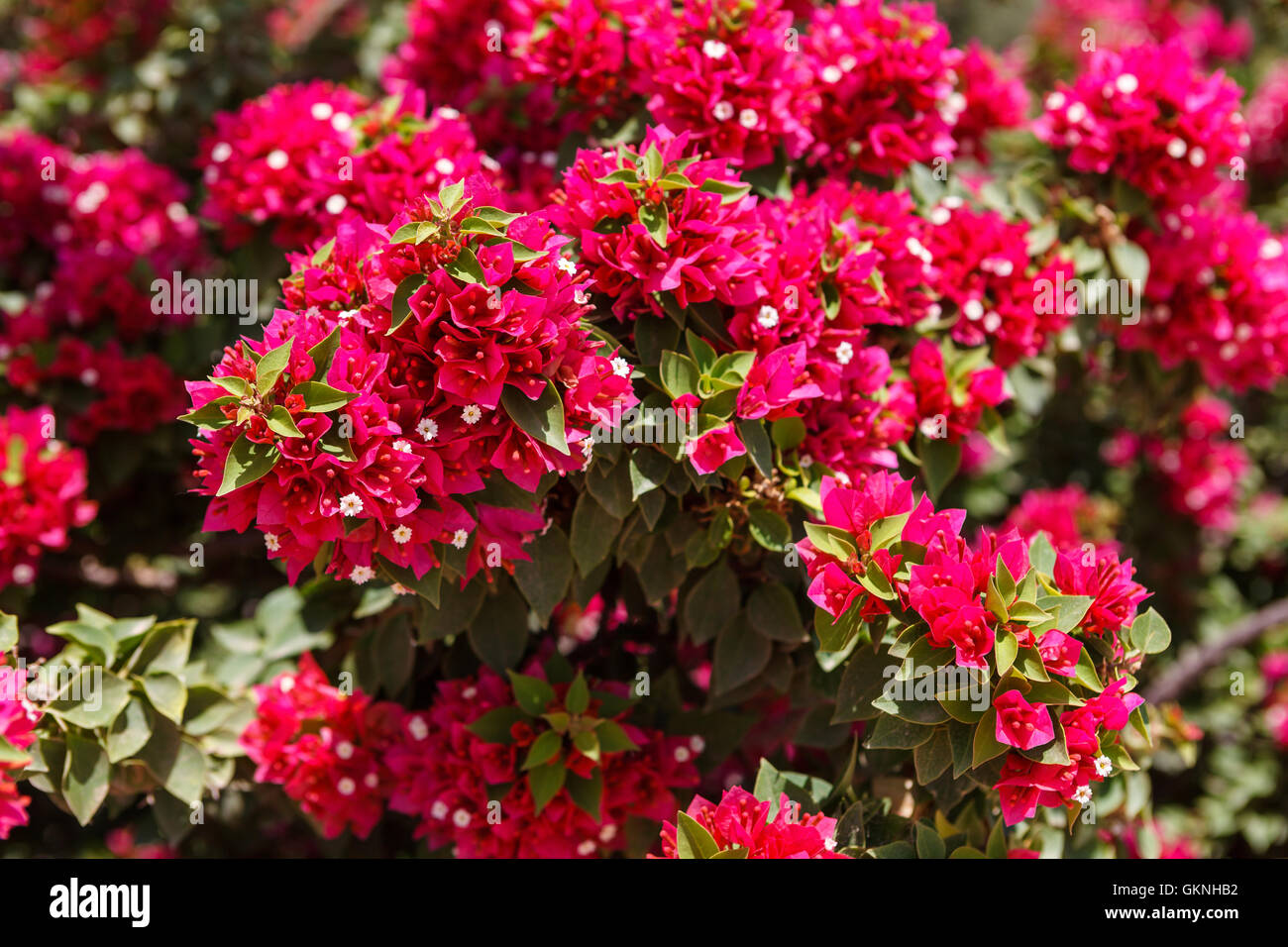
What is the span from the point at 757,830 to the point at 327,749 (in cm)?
99

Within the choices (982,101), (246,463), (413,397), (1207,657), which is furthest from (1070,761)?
(1207,657)

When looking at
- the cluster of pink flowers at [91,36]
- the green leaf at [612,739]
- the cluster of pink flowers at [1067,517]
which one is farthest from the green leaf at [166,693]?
the cluster of pink flowers at [1067,517]

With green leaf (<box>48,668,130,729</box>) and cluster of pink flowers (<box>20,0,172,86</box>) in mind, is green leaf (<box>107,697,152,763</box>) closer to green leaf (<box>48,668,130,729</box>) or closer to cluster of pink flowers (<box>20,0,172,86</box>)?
green leaf (<box>48,668,130,729</box>)

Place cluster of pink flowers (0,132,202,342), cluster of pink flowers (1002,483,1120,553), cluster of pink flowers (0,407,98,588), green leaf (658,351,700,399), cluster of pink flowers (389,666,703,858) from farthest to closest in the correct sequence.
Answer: cluster of pink flowers (1002,483,1120,553)
cluster of pink flowers (0,132,202,342)
cluster of pink flowers (0,407,98,588)
cluster of pink flowers (389,666,703,858)
green leaf (658,351,700,399)

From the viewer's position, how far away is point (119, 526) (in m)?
3.10

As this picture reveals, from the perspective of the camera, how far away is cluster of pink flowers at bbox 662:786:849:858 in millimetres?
1767

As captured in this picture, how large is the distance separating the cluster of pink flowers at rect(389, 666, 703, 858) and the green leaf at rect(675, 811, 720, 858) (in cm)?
31

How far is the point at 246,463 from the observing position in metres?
1.54

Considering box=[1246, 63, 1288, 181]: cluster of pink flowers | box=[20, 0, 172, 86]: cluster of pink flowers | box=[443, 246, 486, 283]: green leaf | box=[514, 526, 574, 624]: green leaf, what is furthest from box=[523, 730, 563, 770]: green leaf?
box=[1246, 63, 1288, 181]: cluster of pink flowers

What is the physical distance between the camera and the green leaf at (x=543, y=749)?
6.62ft

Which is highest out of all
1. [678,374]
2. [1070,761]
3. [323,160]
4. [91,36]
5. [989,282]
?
[91,36]

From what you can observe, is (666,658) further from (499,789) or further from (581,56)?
(581,56)

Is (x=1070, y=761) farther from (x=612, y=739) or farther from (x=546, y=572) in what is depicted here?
(x=546, y=572)
